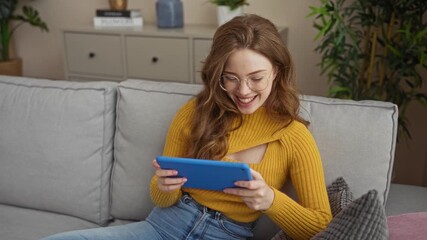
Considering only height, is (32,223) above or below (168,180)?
below

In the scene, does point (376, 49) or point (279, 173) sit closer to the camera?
point (279, 173)

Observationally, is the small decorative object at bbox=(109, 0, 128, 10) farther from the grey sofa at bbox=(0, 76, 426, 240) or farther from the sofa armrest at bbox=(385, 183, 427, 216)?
the sofa armrest at bbox=(385, 183, 427, 216)

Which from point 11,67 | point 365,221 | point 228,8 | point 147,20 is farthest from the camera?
point 11,67

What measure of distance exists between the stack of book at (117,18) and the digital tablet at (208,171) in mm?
1919

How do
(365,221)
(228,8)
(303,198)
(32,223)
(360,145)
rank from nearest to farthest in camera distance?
(365,221) → (303,198) → (360,145) → (32,223) → (228,8)

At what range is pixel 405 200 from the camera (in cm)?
152

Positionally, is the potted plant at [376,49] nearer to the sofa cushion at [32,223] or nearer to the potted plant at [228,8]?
the potted plant at [228,8]

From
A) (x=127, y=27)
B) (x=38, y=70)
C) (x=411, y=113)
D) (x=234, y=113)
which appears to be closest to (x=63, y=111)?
(x=234, y=113)

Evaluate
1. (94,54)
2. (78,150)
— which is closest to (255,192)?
(78,150)

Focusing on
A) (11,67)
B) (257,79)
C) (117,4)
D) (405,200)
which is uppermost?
(117,4)

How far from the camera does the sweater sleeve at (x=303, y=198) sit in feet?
4.03

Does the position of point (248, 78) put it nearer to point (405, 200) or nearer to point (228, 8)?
point (405, 200)

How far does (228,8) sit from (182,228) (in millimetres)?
1621

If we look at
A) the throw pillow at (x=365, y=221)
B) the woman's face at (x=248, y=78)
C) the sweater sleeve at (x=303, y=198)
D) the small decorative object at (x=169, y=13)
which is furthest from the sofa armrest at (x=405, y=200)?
the small decorative object at (x=169, y=13)
